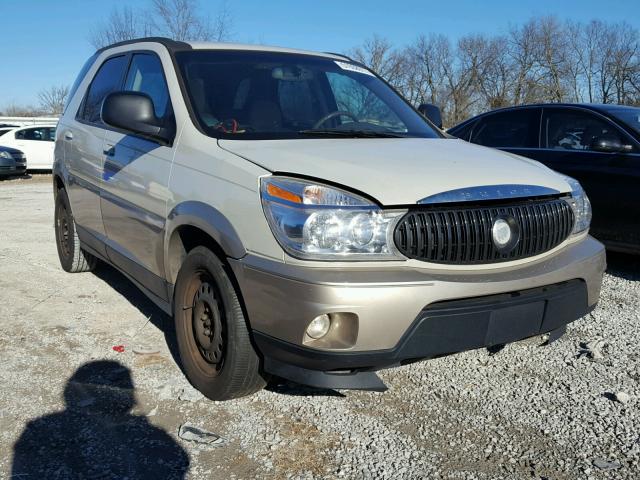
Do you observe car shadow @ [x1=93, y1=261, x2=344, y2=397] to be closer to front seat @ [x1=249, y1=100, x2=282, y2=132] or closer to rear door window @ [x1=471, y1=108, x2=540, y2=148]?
front seat @ [x1=249, y1=100, x2=282, y2=132]

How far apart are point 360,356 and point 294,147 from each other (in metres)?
1.09

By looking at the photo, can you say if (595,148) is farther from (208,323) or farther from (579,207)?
(208,323)

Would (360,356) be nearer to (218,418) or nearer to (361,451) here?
(361,451)

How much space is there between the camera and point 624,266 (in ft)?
20.2

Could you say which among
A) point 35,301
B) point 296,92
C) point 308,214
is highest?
point 296,92

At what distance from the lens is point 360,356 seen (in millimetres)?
2551

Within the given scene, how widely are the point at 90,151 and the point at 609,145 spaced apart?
14.3ft

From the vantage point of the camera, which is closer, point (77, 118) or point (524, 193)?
point (524, 193)

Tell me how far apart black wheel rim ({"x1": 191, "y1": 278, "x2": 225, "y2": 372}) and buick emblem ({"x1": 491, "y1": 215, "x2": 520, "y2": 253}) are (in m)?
1.31

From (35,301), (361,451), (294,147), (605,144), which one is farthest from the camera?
(605,144)

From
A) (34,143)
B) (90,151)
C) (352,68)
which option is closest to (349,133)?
(352,68)

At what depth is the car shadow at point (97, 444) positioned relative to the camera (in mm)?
2625

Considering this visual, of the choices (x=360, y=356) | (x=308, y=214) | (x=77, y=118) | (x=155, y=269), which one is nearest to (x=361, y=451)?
(x=360, y=356)

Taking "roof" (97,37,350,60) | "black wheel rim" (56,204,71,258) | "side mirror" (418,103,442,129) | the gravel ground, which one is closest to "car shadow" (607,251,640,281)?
the gravel ground
